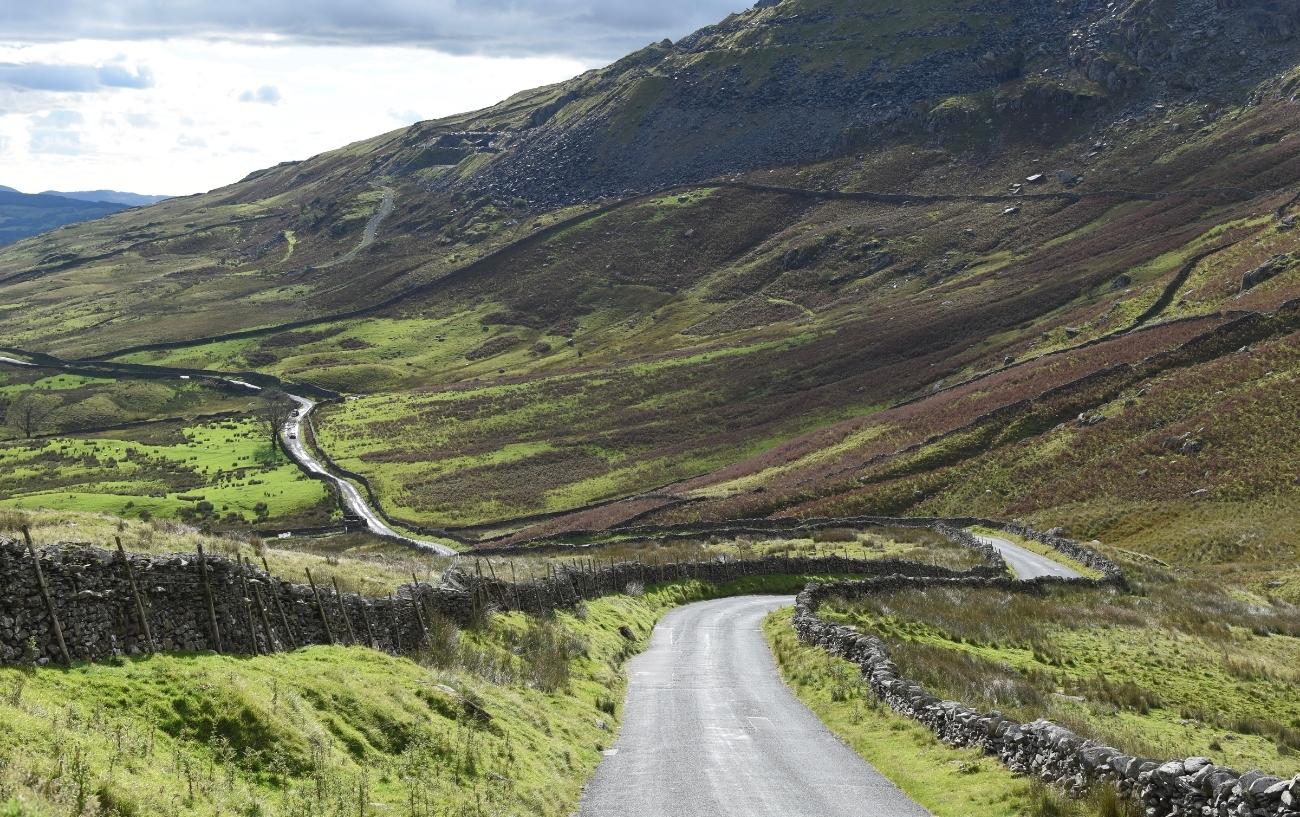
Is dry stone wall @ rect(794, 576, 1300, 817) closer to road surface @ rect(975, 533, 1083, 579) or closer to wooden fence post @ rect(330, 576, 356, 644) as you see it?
wooden fence post @ rect(330, 576, 356, 644)

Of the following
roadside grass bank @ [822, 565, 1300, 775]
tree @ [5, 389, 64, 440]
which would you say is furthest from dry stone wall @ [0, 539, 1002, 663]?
tree @ [5, 389, 64, 440]

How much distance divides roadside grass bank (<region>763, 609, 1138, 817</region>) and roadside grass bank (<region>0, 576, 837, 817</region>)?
18.8 ft

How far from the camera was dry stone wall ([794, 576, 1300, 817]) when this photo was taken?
43.5 feet

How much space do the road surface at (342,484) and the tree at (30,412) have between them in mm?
41414

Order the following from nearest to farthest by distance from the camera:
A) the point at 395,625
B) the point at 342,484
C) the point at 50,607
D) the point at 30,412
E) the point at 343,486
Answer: the point at 50,607
the point at 395,625
the point at 343,486
the point at 342,484
the point at 30,412

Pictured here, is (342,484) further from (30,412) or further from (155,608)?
(155,608)

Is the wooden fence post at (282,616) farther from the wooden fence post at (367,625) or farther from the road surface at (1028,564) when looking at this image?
the road surface at (1028,564)

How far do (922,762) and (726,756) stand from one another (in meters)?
3.90

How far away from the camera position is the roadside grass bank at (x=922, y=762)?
659 inches

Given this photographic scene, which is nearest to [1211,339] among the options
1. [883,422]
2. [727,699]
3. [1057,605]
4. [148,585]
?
[883,422]

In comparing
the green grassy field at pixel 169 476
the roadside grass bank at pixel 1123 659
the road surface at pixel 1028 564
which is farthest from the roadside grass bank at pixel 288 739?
the green grassy field at pixel 169 476

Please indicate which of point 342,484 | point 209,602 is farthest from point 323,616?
point 342,484

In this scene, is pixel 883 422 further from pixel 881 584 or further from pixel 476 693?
pixel 476 693

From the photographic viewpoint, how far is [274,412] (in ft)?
553
